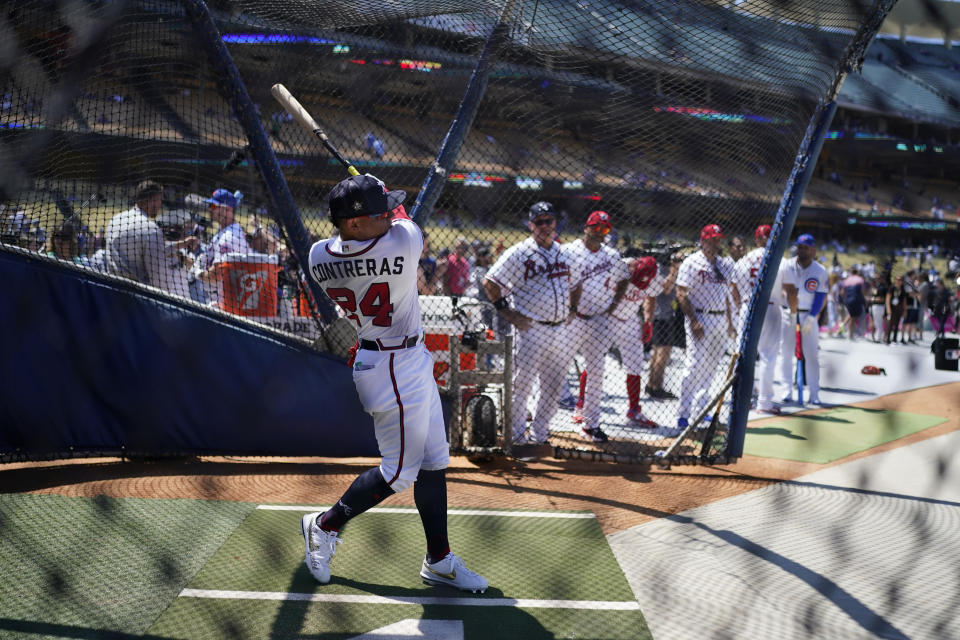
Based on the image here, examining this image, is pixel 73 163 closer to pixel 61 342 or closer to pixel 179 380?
pixel 61 342

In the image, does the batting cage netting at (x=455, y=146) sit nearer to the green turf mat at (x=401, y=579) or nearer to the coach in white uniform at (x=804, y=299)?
the green turf mat at (x=401, y=579)

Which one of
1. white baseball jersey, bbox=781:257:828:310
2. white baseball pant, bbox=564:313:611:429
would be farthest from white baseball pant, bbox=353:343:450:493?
white baseball jersey, bbox=781:257:828:310

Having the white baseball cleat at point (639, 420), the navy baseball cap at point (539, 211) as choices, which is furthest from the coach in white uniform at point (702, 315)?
the navy baseball cap at point (539, 211)

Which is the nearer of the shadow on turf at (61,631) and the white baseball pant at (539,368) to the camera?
the shadow on turf at (61,631)

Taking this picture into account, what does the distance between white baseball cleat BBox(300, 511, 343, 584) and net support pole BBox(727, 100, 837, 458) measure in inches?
123

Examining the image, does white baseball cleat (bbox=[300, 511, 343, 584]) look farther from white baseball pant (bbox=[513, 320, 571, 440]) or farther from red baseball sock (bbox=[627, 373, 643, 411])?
red baseball sock (bbox=[627, 373, 643, 411])

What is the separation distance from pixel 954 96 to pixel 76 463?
19.5 ft

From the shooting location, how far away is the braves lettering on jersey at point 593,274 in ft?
21.1

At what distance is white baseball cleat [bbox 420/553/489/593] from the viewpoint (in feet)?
11.4

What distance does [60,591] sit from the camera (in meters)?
3.35

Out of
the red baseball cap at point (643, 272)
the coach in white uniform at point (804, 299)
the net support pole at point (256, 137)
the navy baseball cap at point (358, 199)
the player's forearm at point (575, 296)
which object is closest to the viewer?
the navy baseball cap at point (358, 199)

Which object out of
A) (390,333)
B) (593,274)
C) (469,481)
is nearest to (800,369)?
(593,274)

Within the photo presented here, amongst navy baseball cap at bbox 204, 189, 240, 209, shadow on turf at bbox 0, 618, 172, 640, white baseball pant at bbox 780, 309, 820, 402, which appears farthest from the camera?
white baseball pant at bbox 780, 309, 820, 402

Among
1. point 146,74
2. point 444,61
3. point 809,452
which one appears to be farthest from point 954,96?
point 146,74
